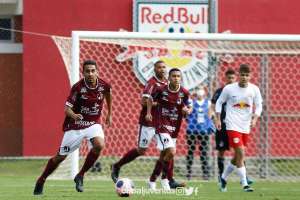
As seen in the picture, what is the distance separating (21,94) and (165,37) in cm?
665

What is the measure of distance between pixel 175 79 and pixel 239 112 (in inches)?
48.8

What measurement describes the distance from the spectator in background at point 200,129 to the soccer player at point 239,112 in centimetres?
347

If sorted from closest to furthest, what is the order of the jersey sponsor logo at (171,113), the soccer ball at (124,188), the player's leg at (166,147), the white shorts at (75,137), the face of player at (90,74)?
1. the soccer ball at (124,188)
2. the face of player at (90,74)
3. the white shorts at (75,137)
4. the player's leg at (166,147)
5. the jersey sponsor logo at (171,113)

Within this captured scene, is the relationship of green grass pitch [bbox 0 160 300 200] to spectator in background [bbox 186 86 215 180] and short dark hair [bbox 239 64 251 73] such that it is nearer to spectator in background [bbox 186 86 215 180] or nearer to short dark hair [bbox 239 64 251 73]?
spectator in background [bbox 186 86 215 180]

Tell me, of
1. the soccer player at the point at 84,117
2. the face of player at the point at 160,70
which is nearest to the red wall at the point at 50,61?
the face of player at the point at 160,70

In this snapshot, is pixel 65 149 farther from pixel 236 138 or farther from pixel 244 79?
pixel 244 79

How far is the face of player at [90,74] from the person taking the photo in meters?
14.1

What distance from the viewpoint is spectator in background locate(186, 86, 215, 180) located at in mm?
19517

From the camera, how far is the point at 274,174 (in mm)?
19922

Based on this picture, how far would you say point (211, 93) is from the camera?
1988 cm

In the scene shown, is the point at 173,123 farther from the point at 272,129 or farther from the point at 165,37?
the point at 272,129

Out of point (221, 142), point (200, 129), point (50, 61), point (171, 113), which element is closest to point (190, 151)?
point (200, 129)

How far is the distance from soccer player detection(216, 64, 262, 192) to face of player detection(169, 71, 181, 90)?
2.79 ft

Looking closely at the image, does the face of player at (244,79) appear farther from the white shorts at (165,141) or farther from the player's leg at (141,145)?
the player's leg at (141,145)
